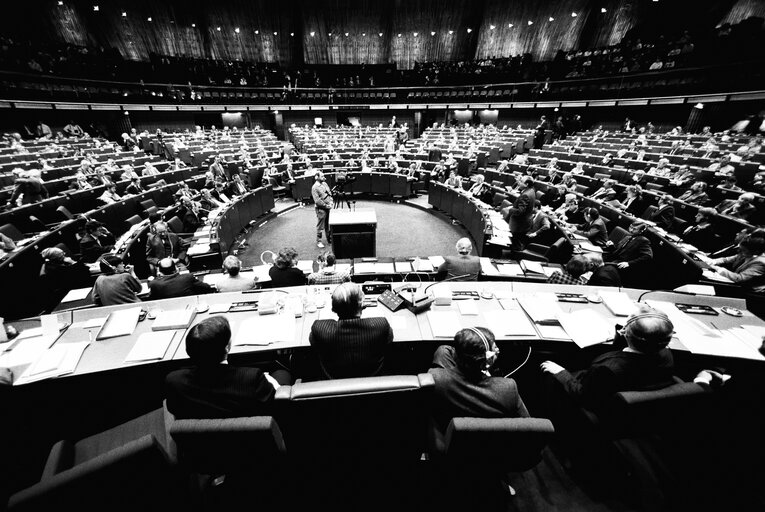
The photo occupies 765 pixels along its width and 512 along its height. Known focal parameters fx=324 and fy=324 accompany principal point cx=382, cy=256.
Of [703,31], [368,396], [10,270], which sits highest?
[703,31]

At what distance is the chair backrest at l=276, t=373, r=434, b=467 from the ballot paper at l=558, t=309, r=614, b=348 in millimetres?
1563

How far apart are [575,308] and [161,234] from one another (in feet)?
19.1

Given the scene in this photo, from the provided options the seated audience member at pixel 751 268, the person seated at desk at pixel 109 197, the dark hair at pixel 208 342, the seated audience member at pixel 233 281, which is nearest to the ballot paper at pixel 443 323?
the dark hair at pixel 208 342

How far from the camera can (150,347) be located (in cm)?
253

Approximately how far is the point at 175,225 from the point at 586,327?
6667 millimetres

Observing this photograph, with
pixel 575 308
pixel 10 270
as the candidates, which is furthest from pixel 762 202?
pixel 10 270

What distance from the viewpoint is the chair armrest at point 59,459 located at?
1.76 meters

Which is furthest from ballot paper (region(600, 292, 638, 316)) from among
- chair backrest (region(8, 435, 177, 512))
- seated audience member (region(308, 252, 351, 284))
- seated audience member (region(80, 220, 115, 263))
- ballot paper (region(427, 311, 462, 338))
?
seated audience member (region(80, 220, 115, 263))

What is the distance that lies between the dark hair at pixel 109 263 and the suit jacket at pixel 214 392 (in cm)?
295

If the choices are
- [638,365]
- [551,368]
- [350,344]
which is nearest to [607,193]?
[551,368]

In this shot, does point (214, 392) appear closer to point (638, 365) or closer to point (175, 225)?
point (638, 365)

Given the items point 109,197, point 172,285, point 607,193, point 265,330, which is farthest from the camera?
point 607,193

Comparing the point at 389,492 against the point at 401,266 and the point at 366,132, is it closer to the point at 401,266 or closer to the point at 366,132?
the point at 401,266

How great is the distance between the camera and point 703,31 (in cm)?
1598
